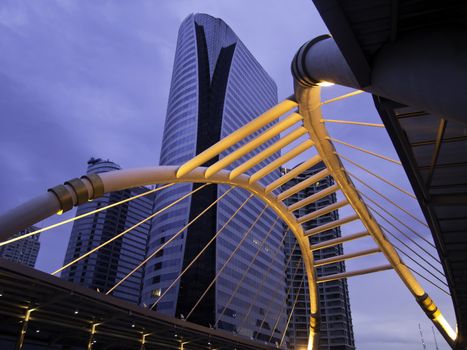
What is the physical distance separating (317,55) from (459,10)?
333cm

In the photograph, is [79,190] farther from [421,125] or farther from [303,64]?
[421,125]

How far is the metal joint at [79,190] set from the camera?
38.2 ft

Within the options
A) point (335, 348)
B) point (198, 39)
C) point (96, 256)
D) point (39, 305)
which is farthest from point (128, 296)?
point (39, 305)

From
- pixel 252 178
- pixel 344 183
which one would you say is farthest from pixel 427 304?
pixel 252 178

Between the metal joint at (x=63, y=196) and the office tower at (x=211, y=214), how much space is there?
62.4m

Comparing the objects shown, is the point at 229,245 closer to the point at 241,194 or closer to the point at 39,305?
the point at 241,194

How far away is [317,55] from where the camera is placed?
830 centimetres

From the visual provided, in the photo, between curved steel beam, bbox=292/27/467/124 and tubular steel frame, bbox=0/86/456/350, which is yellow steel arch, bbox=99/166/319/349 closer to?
tubular steel frame, bbox=0/86/456/350

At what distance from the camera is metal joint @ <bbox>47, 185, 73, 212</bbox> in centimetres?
1102

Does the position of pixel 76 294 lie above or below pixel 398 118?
below

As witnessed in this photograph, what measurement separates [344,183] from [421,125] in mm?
14748

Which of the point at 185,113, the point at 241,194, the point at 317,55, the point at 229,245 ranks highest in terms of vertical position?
the point at 185,113

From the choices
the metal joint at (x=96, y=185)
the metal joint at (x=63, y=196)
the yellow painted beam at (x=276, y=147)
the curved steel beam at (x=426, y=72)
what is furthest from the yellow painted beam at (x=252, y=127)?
the curved steel beam at (x=426, y=72)

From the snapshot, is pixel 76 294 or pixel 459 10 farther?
pixel 76 294
